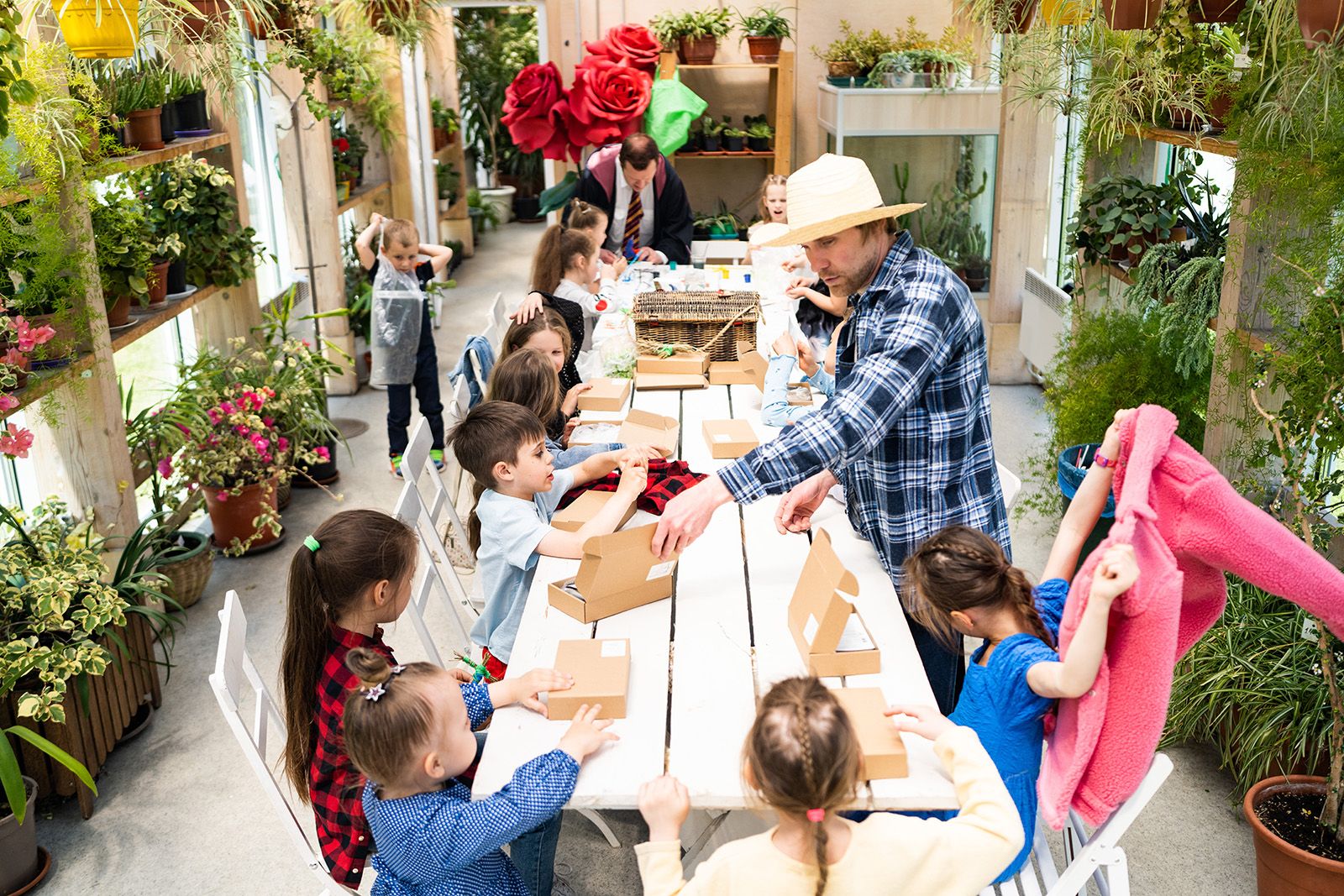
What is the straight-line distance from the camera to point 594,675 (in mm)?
2119

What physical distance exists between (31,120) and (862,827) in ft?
10.2

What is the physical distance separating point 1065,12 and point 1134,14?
0.51m

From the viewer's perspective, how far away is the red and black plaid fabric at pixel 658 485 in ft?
9.64

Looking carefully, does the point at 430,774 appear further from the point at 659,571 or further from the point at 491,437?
the point at 491,437

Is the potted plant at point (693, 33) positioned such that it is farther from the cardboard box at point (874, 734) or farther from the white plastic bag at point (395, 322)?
the cardboard box at point (874, 734)

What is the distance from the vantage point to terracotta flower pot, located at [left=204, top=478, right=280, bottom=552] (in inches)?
188

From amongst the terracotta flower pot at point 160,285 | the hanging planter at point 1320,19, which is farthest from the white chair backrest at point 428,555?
the hanging planter at point 1320,19

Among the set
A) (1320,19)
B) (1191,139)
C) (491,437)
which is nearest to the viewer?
(1320,19)

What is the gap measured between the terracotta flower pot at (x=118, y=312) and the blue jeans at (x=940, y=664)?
3004mm

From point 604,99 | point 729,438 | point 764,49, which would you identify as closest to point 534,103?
point 604,99

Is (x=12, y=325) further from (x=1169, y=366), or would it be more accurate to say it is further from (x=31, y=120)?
(x=1169, y=366)

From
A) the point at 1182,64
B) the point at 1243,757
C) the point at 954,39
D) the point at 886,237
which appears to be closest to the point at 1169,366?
the point at 1182,64

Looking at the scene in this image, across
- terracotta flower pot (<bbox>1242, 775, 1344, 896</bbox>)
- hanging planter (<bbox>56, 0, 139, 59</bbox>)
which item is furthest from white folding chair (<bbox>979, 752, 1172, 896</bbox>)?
hanging planter (<bbox>56, 0, 139, 59</bbox>)

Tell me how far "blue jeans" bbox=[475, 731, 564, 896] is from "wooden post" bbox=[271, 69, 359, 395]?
13.6 feet
